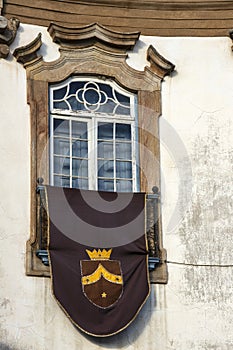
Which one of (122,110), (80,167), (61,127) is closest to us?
(80,167)

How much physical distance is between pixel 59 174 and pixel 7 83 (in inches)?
50.4

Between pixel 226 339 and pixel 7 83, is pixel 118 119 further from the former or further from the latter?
pixel 226 339

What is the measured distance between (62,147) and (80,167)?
33cm

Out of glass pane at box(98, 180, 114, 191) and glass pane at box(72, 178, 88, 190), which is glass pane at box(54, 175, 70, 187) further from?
glass pane at box(98, 180, 114, 191)

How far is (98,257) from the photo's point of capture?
50.6ft

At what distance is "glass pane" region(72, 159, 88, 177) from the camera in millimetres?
16094

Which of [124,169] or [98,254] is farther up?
[124,169]

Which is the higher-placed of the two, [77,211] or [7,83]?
[7,83]

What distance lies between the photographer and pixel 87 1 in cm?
1672

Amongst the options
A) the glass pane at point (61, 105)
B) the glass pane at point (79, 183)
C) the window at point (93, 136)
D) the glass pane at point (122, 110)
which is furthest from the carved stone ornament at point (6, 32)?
the glass pane at point (79, 183)

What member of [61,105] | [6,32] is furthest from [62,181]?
[6,32]

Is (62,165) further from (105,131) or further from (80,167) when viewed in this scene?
(105,131)

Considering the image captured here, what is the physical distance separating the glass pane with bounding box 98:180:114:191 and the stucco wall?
648mm

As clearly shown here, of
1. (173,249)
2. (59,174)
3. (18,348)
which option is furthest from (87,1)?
(18,348)
